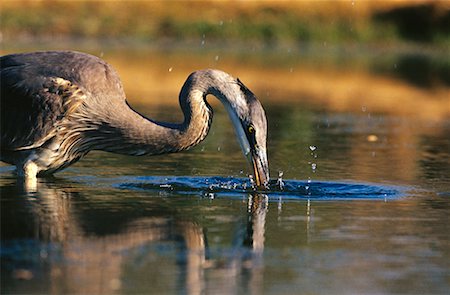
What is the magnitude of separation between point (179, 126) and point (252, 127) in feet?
2.50

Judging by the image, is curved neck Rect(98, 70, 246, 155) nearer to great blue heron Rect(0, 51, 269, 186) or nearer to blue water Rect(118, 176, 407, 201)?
great blue heron Rect(0, 51, 269, 186)

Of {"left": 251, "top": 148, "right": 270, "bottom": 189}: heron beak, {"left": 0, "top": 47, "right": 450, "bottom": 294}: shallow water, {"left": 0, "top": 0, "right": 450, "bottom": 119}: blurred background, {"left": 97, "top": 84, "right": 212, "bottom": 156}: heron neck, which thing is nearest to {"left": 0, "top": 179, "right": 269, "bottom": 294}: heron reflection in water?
{"left": 0, "top": 47, "right": 450, "bottom": 294}: shallow water

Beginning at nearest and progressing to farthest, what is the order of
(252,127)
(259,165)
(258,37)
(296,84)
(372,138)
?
(252,127) → (259,165) → (372,138) → (296,84) → (258,37)

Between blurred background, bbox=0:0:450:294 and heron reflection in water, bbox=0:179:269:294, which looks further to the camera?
blurred background, bbox=0:0:450:294

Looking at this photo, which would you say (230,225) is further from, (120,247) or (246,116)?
(246,116)

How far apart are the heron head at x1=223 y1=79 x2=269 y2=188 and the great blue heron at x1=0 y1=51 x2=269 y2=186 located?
88mm

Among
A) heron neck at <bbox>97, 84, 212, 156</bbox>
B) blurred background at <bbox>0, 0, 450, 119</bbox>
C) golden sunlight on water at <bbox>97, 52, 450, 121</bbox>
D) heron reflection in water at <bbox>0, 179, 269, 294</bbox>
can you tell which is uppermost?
blurred background at <bbox>0, 0, 450, 119</bbox>

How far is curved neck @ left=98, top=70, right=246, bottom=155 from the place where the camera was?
10250mm

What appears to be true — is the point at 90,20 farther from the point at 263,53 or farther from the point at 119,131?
the point at 119,131

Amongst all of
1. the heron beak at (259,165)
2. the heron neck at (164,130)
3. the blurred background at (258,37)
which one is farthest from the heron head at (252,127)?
the blurred background at (258,37)

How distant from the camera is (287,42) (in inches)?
1378

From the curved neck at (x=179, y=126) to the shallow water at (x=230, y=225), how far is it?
0.35m

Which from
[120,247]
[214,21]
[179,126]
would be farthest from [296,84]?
[120,247]

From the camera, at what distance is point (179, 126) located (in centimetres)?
1035
